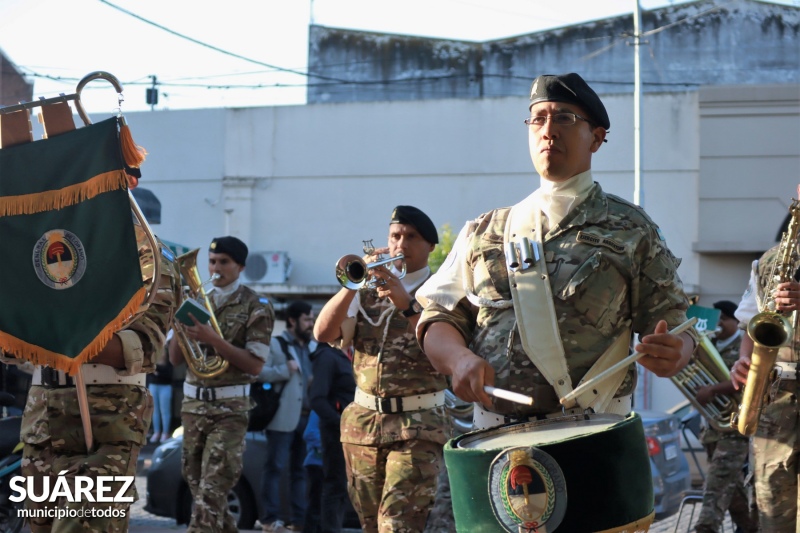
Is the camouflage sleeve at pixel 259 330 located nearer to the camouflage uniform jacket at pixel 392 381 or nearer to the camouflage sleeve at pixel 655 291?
the camouflage uniform jacket at pixel 392 381

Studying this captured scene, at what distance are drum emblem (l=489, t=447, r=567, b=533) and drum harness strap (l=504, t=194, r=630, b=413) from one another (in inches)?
19.3

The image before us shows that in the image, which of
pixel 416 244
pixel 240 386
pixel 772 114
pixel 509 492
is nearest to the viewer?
pixel 509 492

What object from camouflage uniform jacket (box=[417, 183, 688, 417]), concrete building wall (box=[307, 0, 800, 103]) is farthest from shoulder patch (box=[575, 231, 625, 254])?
concrete building wall (box=[307, 0, 800, 103])

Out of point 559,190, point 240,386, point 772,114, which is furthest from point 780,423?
point 772,114

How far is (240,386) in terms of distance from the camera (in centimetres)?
957

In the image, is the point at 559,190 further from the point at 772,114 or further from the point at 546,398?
the point at 772,114

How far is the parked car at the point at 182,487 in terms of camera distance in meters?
11.7

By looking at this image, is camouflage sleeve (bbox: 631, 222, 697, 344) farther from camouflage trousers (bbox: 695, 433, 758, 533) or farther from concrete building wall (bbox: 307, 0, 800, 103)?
concrete building wall (bbox: 307, 0, 800, 103)

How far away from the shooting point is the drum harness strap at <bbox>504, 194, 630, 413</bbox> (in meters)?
4.25

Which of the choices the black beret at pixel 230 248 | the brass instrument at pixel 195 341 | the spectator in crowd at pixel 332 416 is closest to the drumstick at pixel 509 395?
the brass instrument at pixel 195 341

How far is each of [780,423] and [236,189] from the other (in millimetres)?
23896

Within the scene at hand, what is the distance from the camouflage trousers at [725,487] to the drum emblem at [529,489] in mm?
7182

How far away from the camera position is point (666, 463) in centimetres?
1220

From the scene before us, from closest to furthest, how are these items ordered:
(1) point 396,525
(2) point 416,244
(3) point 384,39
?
(1) point 396,525 → (2) point 416,244 → (3) point 384,39
